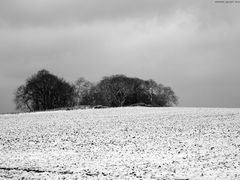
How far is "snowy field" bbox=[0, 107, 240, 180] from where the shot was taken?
18.1 m

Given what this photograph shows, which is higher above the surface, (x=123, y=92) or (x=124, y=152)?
(x=123, y=92)

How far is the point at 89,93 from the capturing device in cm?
10638

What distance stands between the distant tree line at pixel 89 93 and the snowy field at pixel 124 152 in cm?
5787

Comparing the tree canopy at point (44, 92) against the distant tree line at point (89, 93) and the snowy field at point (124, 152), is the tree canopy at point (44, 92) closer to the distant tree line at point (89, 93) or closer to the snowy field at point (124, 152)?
the distant tree line at point (89, 93)

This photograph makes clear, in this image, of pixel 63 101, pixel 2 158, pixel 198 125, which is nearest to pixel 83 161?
pixel 2 158

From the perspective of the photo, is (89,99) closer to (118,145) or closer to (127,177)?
(118,145)

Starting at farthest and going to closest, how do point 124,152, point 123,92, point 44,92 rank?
1. point 123,92
2. point 44,92
3. point 124,152

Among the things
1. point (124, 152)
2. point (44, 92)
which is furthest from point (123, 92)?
point (124, 152)

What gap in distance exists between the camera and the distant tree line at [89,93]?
93812 millimetres

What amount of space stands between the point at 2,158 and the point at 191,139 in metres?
11.5

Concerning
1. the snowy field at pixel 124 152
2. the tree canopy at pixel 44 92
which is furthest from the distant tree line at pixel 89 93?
the snowy field at pixel 124 152

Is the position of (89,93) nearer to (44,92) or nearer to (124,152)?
(44,92)

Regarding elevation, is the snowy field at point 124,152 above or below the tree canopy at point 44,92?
below

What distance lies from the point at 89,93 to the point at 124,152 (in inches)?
3272
